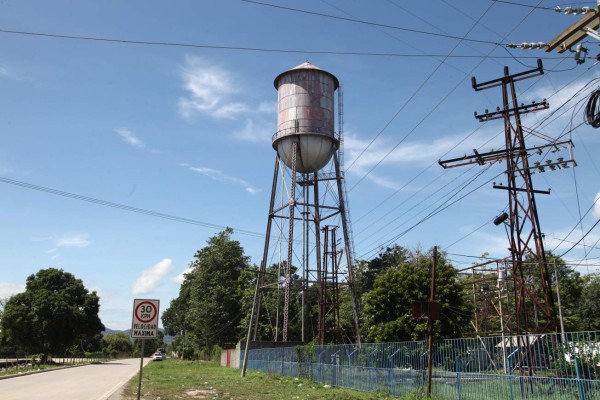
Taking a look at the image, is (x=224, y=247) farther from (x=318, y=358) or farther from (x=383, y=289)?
(x=318, y=358)

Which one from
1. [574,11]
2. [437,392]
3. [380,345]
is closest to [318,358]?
[380,345]

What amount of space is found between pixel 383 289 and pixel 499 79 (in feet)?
54.1

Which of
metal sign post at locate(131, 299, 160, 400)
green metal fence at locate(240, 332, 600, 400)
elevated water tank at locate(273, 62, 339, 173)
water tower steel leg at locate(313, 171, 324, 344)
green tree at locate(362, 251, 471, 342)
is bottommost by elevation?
green metal fence at locate(240, 332, 600, 400)

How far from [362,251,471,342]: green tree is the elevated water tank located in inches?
365

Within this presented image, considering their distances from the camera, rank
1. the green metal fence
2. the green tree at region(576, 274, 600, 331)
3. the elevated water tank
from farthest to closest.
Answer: the green tree at region(576, 274, 600, 331) < the elevated water tank < the green metal fence

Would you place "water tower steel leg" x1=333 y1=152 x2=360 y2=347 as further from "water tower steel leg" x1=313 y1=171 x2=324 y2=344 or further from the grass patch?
the grass patch

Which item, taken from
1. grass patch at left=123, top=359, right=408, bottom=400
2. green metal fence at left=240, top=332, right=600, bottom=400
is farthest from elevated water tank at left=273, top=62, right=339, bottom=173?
grass patch at left=123, top=359, right=408, bottom=400

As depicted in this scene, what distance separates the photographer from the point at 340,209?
34.5 m

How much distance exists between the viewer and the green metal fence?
1263 cm

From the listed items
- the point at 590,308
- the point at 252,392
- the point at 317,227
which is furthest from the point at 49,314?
the point at 590,308

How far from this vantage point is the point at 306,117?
33844 mm

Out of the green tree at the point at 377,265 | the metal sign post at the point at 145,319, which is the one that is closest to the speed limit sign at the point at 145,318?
the metal sign post at the point at 145,319

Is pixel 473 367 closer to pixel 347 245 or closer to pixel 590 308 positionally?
pixel 347 245

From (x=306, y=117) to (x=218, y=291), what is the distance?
33.9 meters
